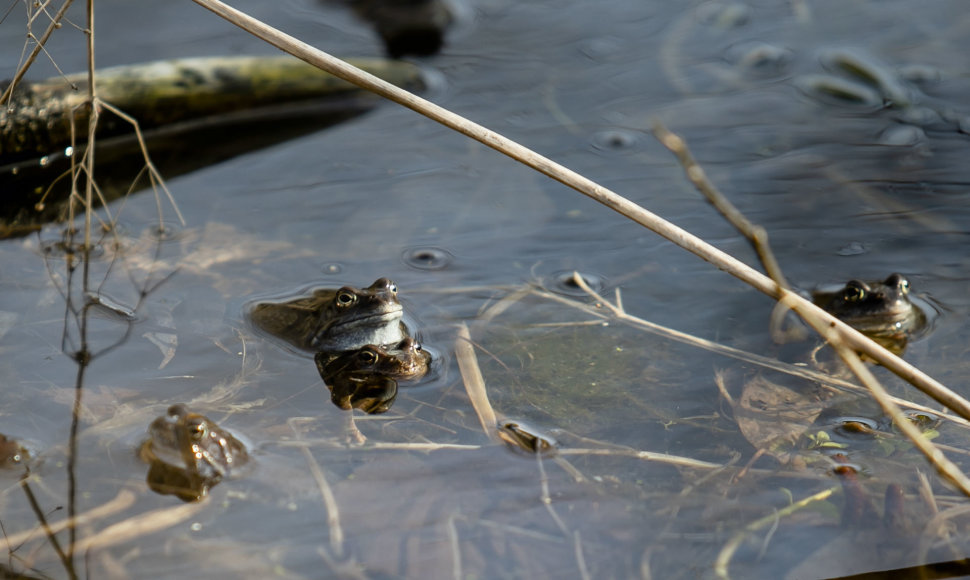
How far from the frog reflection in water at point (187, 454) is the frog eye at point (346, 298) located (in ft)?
2.64

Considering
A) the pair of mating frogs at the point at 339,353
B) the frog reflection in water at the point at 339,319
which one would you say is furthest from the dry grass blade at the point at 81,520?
the frog reflection in water at the point at 339,319

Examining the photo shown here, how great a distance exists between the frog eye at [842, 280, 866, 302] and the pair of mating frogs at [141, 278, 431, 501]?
6.07ft

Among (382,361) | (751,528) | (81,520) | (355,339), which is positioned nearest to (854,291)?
(751,528)

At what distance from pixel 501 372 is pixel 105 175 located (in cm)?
266

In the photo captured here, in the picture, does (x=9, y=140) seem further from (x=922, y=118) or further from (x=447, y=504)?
(x=922, y=118)

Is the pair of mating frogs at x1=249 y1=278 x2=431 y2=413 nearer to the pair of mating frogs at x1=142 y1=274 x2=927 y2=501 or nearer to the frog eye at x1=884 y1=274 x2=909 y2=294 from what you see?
the pair of mating frogs at x1=142 y1=274 x2=927 y2=501

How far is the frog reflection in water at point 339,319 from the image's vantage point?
12.0 ft

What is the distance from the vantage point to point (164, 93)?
17.2 ft

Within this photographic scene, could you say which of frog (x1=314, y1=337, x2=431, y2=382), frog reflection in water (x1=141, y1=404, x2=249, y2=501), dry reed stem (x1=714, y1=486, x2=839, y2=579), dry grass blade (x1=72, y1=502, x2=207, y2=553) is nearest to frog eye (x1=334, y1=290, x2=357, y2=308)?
frog (x1=314, y1=337, x2=431, y2=382)

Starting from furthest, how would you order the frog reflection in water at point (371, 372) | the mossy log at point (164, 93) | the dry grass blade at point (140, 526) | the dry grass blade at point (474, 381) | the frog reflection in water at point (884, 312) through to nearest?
1. the mossy log at point (164, 93)
2. the frog reflection in water at point (884, 312)
3. the frog reflection in water at point (371, 372)
4. the dry grass blade at point (474, 381)
5. the dry grass blade at point (140, 526)

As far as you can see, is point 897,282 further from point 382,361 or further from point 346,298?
point 346,298

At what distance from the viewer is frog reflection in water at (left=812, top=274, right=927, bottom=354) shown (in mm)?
3826

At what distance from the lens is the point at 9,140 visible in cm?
478

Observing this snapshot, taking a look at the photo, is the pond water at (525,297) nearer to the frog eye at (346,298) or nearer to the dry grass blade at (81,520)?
the dry grass blade at (81,520)
